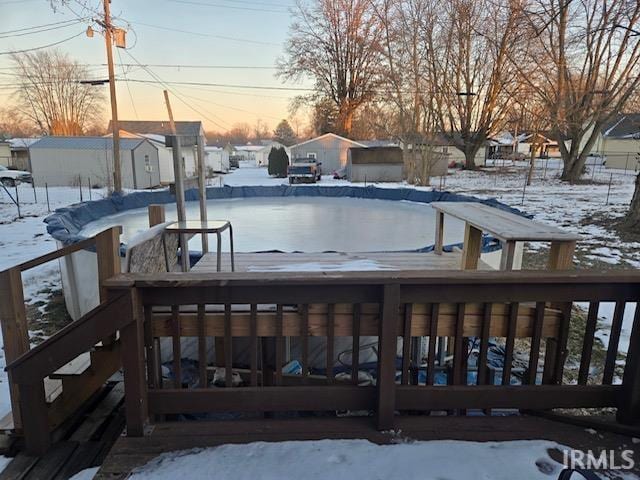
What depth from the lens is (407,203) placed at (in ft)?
32.4

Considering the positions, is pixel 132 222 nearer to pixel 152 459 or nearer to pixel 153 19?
pixel 152 459

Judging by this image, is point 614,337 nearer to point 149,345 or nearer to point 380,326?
point 380,326

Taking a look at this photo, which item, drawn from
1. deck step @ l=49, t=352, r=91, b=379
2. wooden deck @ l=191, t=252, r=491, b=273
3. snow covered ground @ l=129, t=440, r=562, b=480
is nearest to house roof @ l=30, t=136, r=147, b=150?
wooden deck @ l=191, t=252, r=491, b=273

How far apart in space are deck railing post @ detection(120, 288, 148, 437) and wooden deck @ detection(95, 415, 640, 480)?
6 cm

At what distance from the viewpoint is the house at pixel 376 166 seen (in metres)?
19.0

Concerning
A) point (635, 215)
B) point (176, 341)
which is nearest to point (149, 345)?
point (176, 341)

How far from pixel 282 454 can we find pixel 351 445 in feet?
0.83

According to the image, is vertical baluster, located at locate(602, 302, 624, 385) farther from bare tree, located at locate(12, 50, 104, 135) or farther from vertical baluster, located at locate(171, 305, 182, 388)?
bare tree, located at locate(12, 50, 104, 135)

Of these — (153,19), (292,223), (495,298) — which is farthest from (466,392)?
(153,19)

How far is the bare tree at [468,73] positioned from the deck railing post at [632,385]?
35.9 ft

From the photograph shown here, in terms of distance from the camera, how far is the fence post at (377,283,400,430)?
61.7 inches

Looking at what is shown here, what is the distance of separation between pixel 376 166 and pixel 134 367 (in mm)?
18194

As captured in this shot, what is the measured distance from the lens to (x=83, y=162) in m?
17.3

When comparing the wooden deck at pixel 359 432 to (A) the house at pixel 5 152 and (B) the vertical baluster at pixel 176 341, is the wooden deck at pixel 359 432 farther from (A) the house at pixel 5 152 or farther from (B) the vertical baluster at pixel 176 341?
(A) the house at pixel 5 152
